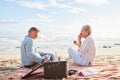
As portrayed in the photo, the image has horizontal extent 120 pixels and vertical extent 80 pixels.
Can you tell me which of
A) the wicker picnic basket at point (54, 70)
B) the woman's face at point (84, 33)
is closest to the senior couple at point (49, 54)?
the woman's face at point (84, 33)

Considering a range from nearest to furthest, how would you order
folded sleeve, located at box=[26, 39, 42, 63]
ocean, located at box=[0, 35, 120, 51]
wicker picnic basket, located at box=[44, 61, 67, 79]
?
wicker picnic basket, located at box=[44, 61, 67, 79], folded sleeve, located at box=[26, 39, 42, 63], ocean, located at box=[0, 35, 120, 51]

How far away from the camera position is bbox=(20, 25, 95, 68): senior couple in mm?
10289

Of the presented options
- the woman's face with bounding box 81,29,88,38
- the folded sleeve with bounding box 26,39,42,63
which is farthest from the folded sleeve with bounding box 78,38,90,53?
the folded sleeve with bounding box 26,39,42,63

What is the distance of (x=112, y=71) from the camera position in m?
9.30

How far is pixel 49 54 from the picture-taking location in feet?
36.0

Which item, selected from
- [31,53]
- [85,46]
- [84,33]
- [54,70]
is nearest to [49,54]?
[31,53]

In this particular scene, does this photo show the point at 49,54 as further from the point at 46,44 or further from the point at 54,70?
the point at 46,44

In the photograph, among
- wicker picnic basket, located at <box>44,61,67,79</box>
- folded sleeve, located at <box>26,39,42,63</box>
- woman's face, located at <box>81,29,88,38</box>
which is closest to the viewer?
wicker picnic basket, located at <box>44,61,67,79</box>

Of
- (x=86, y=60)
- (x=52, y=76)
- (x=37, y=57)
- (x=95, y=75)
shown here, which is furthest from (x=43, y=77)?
(x=86, y=60)

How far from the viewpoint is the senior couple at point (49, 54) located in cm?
1029

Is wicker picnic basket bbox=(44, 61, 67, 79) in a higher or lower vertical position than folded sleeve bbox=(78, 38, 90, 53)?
lower

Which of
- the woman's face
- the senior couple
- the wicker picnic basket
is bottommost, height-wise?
the wicker picnic basket

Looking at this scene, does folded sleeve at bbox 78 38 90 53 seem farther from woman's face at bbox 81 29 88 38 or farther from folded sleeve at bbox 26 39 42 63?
folded sleeve at bbox 26 39 42 63

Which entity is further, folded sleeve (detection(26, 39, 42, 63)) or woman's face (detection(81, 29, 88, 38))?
woman's face (detection(81, 29, 88, 38))
